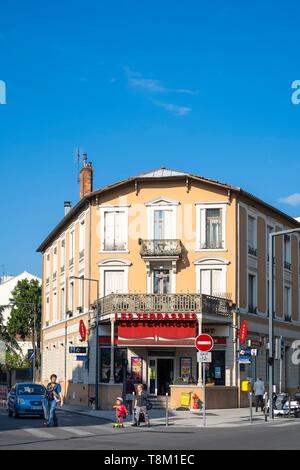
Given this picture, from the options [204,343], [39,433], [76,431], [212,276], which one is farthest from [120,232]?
[39,433]

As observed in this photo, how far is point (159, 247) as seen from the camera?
4625 centimetres

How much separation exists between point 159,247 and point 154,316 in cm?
415

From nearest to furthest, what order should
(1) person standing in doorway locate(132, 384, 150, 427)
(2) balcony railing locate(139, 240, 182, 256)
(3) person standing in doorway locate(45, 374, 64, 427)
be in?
(3) person standing in doorway locate(45, 374, 64, 427)
(1) person standing in doorway locate(132, 384, 150, 427)
(2) balcony railing locate(139, 240, 182, 256)

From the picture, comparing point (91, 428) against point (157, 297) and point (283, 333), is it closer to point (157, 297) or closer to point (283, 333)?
point (157, 297)

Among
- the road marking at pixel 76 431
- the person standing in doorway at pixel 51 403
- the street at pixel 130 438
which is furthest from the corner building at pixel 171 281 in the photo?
the road marking at pixel 76 431

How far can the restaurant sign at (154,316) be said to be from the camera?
43.6 m

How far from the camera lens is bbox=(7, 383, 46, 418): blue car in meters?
34.2

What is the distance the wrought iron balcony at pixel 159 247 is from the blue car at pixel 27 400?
12962 mm

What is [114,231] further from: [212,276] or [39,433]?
[39,433]

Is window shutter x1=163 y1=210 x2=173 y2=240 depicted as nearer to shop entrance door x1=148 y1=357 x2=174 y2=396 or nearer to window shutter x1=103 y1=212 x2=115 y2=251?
window shutter x1=103 y1=212 x2=115 y2=251

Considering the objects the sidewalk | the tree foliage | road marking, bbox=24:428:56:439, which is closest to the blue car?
the sidewalk

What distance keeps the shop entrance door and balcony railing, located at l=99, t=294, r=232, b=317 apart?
130 inches

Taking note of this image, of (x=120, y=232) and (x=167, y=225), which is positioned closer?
(x=167, y=225)

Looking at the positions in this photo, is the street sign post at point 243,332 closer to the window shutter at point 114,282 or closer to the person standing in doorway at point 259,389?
the person standing in doorway at point 259,389
